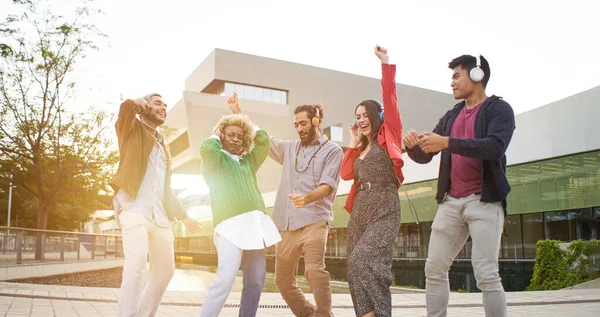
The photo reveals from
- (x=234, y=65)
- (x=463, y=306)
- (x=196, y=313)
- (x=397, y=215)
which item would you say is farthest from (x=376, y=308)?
(x=234, y=65)

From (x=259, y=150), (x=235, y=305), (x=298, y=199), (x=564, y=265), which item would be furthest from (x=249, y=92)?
(x=298, y=199)

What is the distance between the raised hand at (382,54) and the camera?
430 centimetres

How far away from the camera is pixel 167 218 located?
177 inches

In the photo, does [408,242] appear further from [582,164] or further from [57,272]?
[57,272]

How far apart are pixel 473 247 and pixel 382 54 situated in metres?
1.54

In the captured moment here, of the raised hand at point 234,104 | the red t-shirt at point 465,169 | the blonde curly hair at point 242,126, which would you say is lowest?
the red t-shirt at point 465,169

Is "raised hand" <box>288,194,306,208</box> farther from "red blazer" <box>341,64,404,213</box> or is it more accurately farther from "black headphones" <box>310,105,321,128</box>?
"black headphones" <box>310,105,321,128</box>

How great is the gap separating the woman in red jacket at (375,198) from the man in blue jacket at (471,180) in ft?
0.80

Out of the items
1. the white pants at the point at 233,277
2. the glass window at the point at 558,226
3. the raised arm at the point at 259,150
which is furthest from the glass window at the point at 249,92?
the white pants at the point at 233,277

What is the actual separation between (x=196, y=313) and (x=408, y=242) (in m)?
20.2

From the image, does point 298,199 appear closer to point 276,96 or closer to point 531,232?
point 531,232

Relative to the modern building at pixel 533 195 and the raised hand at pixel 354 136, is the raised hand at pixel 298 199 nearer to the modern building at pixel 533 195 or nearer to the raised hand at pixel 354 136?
the raised hand at pixel 354 136

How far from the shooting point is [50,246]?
17.8 metres

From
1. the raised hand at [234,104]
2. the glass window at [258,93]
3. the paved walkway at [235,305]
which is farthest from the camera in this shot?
the glass window at [258,93]
